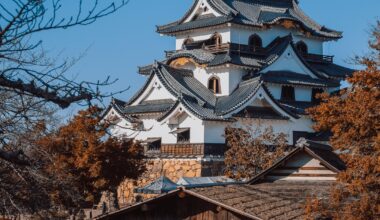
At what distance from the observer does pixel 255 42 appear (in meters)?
38.6

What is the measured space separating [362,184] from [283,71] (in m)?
25.0

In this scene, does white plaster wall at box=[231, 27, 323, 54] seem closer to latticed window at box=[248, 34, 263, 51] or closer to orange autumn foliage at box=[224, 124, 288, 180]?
latticed window at box=[248, 34, 263, 51]

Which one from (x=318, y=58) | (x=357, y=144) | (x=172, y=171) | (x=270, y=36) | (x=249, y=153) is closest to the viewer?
(x=357, y=144)

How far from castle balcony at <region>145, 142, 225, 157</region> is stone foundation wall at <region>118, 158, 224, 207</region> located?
31 cm

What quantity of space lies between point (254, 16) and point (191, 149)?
10.3m

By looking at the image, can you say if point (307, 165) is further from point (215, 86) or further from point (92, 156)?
point (215, 86)

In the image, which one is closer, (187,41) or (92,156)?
(92,156)

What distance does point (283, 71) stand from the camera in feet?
123

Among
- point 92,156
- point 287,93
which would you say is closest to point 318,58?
point 287,93

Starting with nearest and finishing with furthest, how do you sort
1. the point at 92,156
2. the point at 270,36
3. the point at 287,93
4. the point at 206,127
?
the point at 92,156, the point at 206,127, the point at 287,93, the point at 270,36

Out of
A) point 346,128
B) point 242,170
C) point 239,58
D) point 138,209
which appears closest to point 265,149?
point 242,170

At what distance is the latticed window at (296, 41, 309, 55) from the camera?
40594mm

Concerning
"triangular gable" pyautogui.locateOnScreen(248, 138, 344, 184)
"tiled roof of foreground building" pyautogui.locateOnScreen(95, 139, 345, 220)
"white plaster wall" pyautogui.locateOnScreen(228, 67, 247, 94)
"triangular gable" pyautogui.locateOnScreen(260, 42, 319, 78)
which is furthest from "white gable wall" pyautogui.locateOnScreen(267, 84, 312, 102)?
"tiled roof of foreground building" pyautogui.locateOnScreen(95, 139, 345, 220)

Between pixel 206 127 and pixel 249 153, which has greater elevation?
pixel 206 127
